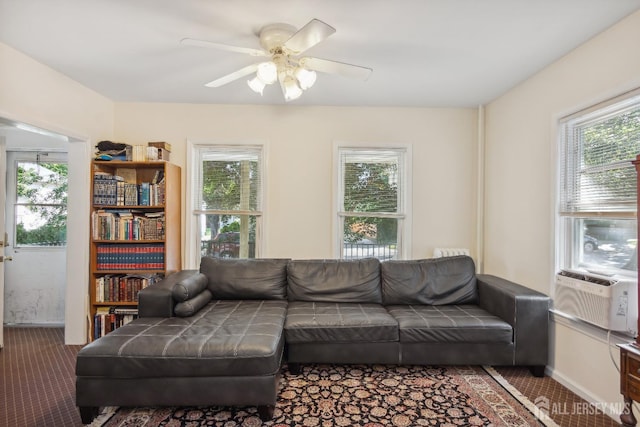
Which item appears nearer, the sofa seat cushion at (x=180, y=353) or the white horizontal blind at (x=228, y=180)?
the sofa seat cushion at (x=180, y=353)

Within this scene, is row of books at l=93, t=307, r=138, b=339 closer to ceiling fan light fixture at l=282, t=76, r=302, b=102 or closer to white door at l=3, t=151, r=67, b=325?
white door at l=3, t=151, r=67, b=325

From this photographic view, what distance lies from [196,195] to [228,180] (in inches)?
15.7

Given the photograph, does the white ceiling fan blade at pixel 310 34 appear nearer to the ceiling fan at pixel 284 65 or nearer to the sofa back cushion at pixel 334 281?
the ceiling fan at pixel 284 65

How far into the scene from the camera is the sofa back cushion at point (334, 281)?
317 centimetres

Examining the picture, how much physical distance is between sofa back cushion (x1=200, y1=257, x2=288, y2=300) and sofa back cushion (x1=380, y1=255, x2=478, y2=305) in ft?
3.41

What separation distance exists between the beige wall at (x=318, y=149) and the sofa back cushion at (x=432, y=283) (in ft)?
1.86

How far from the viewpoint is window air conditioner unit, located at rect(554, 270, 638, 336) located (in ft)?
6.48

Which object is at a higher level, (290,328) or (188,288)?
(188,288)

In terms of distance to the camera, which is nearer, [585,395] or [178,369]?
[178,369]

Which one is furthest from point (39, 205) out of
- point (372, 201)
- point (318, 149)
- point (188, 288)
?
point (372, 201)

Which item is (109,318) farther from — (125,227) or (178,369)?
(178,369)

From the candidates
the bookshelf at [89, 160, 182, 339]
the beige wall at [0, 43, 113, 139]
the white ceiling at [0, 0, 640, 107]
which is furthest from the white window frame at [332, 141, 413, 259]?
the beige wall at [0, 43, 113, 139]

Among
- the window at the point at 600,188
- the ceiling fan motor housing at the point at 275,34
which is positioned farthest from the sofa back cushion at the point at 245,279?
the window at the point at 600,188

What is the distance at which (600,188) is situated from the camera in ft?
7.56
